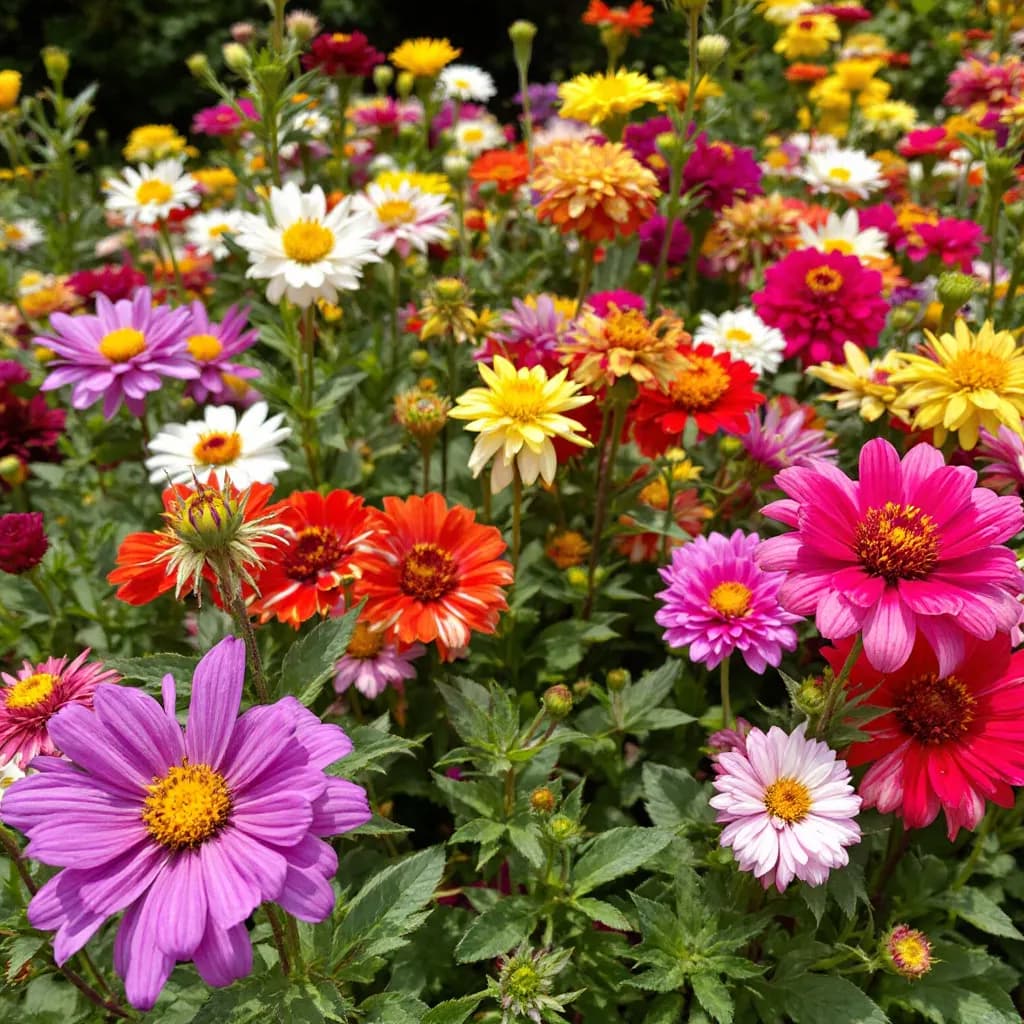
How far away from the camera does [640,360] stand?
5.77 ft

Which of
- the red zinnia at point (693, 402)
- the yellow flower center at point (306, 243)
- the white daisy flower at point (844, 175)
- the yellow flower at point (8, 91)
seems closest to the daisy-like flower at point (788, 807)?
the red zinnia at point (693, 402)

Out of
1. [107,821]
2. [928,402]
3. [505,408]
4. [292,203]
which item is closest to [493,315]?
[292,203]

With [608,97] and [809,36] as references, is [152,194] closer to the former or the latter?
[608,97]

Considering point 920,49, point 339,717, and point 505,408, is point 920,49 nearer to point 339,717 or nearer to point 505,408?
point 505,408

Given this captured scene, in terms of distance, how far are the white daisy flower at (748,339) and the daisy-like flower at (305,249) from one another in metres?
0.96

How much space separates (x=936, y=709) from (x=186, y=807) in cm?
113

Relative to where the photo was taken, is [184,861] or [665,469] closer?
[184,861]

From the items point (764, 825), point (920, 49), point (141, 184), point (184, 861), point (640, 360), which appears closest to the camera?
point (184, 861)

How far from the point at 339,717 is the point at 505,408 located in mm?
664

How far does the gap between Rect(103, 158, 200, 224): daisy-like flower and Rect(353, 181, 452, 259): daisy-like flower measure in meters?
0.83

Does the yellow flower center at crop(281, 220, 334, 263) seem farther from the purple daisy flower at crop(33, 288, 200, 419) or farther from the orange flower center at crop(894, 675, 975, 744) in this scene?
the orange flower center at crop(894, 675, 975, 744)

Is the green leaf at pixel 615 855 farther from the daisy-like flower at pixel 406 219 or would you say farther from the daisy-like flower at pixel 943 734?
the daisy-like flower at pixel 406 219

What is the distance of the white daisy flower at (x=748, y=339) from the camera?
2.35 m

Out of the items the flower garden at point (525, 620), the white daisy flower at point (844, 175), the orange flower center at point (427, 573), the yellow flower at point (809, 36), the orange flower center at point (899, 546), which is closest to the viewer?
the flower garden at point (525, 620)
